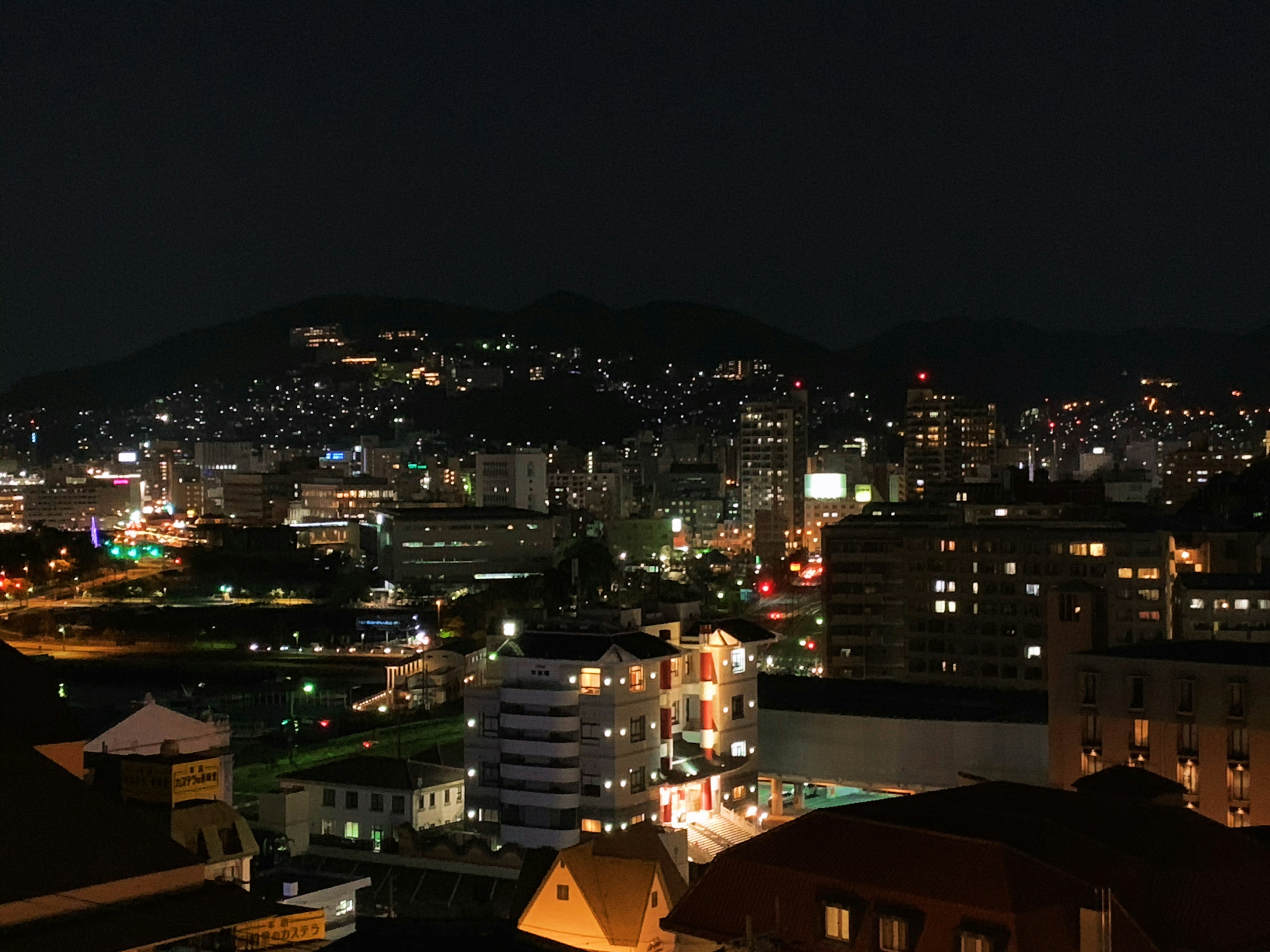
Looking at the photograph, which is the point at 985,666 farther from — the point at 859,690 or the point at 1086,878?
the point at 1086,878

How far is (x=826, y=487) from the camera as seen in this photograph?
5306 cm

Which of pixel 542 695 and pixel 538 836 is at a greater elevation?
pixel 542 695

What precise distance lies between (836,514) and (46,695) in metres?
46.4

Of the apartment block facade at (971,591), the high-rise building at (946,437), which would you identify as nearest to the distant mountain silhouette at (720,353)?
the high-rise building at (946,437)

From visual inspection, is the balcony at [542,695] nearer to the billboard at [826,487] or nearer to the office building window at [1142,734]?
the office building window at [1142,734]

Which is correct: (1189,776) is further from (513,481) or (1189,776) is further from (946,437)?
(946,437)

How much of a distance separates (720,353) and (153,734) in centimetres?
12934

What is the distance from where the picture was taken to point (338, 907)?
32.2 feet

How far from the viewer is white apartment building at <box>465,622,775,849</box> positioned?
1448 centimetres

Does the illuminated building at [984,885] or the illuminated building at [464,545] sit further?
the illuminated building at [464,545]

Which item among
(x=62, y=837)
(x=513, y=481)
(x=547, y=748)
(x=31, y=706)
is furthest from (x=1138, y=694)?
(x=513, y=481)

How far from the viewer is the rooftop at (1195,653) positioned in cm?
1219

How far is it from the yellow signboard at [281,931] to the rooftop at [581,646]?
8111 millimetres

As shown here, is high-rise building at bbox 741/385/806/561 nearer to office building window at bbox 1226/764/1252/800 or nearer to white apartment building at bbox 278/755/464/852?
white apartment building at bbox 278/755/464/852
